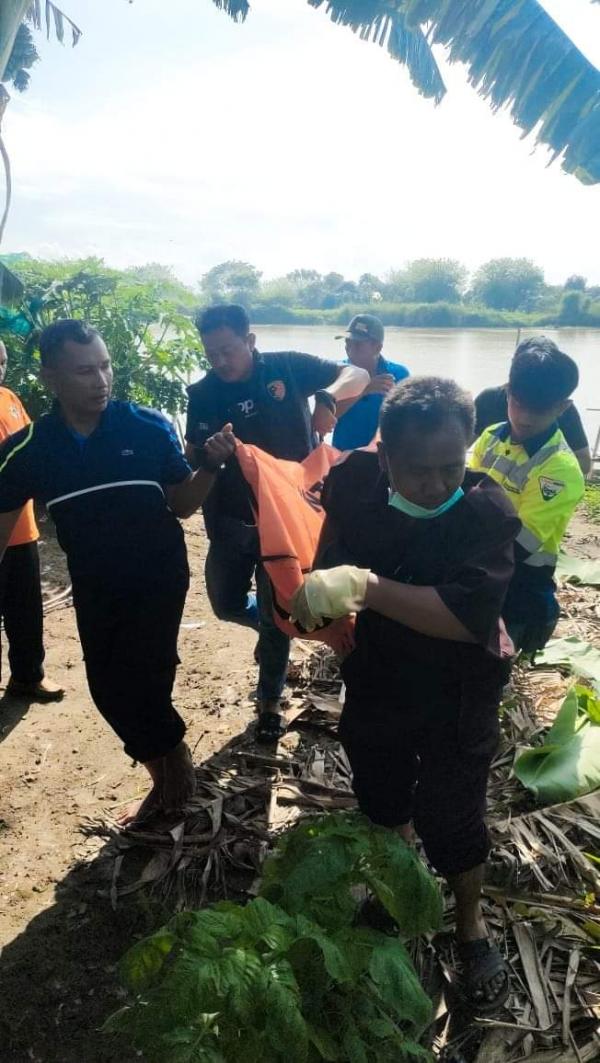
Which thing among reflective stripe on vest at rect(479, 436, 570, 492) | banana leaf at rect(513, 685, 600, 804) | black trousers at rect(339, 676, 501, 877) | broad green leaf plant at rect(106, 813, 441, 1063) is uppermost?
reflective stripe on vest at rect(479, 436, 570, 492)

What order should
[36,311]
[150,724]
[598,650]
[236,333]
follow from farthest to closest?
[36,311], [598,650], [236,333], [150,724]

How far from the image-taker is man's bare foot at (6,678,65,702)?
3.83m

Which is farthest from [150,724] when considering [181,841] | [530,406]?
[530,406]

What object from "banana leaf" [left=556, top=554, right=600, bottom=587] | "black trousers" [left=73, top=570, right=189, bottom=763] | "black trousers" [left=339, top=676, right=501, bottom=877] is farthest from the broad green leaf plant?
"banana leaf" [left=556, top=554, right=600, bottom=587]

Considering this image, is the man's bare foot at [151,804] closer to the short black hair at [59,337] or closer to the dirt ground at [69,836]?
the dirt ground at [69,836]

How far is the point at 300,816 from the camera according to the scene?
274cm

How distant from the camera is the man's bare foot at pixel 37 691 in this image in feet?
12.6

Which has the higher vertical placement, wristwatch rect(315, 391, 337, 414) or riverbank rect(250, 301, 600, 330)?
riverbank rect(250, 301, 600, 330)

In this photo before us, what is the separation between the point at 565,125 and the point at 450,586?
5.44 metres

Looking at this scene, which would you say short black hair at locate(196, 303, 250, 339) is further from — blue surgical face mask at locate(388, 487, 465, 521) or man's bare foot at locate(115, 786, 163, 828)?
man's bare foot at locate(115, 786, 163, 828)

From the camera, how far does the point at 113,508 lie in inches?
92.0

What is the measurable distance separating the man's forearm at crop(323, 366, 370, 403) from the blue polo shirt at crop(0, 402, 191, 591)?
986 mm

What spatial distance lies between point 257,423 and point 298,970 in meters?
2.21

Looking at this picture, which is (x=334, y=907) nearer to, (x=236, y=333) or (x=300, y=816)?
(x=300, y=816)
